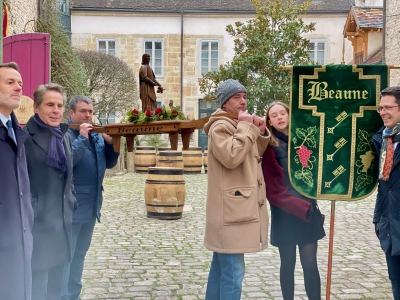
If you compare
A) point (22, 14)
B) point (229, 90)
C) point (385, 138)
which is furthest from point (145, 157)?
point (385, 138)

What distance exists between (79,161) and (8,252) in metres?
1.74

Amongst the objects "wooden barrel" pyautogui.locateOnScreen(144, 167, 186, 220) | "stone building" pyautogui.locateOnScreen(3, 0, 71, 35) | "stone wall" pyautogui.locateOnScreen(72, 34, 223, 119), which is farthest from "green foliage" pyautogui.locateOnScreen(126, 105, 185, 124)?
"stone wall" pyautogui.locateOnScreen(72, 34, 223, 119)

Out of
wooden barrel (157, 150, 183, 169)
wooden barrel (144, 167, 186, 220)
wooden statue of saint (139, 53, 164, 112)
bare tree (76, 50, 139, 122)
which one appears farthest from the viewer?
bare tree (76, 50, 139, 122)

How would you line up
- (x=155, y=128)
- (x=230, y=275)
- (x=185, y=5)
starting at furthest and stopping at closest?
(x=185, y=5), (x=155, y=128), (x=230, y=275)

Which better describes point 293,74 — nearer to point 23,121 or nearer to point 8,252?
point 8,252

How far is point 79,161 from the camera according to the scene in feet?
15.6

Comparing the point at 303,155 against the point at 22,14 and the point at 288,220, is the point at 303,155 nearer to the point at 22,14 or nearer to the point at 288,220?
the point at 288,220

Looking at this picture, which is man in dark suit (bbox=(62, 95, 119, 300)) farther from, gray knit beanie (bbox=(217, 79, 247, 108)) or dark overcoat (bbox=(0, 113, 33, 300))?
dark overcoat (bbox=(0, 113, 33, 300))

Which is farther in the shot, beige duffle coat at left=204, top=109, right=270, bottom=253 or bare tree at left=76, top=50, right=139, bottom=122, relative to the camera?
bare tree at left=76, top=50, right=139, bottom=122

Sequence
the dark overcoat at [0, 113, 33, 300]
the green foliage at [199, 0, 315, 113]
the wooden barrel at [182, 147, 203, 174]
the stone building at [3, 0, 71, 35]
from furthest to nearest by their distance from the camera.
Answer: the wooden barrel at [182, 147, 203, 174], the green foliage at [199, 0, 315, 113], the stone building at [3, 0, 71, 35], the dark overcoat at [0, 113, 33, 300]

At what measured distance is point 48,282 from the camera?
13.0 feet

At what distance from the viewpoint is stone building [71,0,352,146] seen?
30.4 meters

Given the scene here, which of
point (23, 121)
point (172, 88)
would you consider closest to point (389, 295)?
point (23, 121)

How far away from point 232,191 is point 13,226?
5.09 ft
